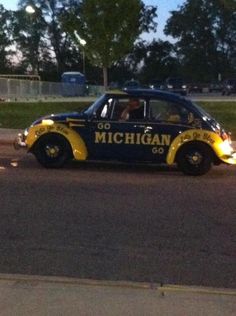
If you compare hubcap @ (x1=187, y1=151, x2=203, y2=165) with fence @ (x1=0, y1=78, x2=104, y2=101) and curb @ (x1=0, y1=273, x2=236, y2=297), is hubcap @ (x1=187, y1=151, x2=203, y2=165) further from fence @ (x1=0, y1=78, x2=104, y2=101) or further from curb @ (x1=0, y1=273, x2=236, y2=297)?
fence @ (x1=0, y1=78, x2=104, y2=101)

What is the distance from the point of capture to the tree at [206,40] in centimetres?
11856

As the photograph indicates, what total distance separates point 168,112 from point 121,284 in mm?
8474

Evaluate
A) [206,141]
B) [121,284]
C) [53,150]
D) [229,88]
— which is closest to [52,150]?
[53,150]

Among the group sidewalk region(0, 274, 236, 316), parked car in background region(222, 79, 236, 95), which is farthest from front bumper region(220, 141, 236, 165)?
parked car in background region(222, 79, 236, 95)

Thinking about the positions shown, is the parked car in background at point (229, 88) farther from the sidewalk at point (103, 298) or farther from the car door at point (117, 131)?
the sidewalk at point (103, 298)

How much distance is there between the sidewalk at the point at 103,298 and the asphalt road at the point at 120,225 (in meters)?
0.60

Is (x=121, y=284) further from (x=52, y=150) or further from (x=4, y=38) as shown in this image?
(x=4, y=38)

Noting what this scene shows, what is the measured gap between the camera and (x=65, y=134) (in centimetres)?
1445

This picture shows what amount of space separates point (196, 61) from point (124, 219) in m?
112

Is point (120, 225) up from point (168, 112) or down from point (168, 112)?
down

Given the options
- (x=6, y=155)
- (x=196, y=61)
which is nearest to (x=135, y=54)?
(x=196, y=61)

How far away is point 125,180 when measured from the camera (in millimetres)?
13602

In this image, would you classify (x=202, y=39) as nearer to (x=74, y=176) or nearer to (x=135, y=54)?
(x=135, y=54)

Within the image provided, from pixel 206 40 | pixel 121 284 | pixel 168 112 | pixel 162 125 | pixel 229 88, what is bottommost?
pixel 121 284
